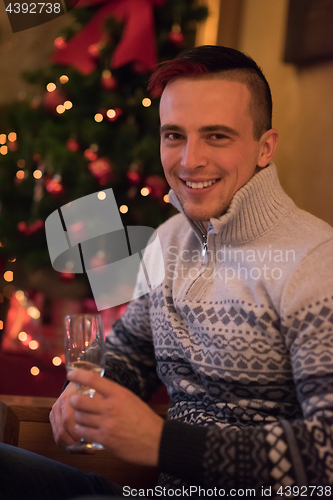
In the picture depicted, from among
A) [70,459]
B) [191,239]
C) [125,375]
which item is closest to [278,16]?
[191,239]

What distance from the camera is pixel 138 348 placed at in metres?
1.22

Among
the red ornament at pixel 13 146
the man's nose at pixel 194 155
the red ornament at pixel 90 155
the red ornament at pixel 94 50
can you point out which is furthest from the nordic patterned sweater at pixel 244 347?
the red ornament at pixel 13 146

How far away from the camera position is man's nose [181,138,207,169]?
39.4 inches

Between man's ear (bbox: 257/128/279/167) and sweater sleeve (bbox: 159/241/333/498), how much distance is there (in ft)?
1.32

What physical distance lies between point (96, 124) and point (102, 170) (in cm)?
23

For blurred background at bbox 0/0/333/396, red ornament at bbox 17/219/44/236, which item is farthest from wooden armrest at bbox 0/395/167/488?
red ornament at bbox 17/219/44/236

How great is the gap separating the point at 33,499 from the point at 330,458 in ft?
1.86

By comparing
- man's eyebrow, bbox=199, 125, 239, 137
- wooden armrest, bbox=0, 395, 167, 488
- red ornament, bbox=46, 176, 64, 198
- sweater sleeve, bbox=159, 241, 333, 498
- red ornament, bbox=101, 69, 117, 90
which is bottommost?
wooden armrest, bbox=0, 395, 167, 488

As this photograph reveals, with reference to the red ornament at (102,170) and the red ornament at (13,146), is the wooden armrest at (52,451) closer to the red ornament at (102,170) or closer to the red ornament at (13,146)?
the red ornament at (102,170)

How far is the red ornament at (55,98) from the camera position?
7.37 ft

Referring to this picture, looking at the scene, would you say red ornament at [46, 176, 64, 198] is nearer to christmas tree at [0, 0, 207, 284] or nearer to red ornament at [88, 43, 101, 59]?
christmas tree at [0, 0, 207, 284]

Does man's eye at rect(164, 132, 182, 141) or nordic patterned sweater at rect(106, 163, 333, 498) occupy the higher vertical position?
man's eye at rect(164, 132, 182, 141)

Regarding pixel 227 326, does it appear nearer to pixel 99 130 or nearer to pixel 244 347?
pixel 244 347

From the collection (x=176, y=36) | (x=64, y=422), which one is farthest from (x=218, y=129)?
(x=176, y=36)
